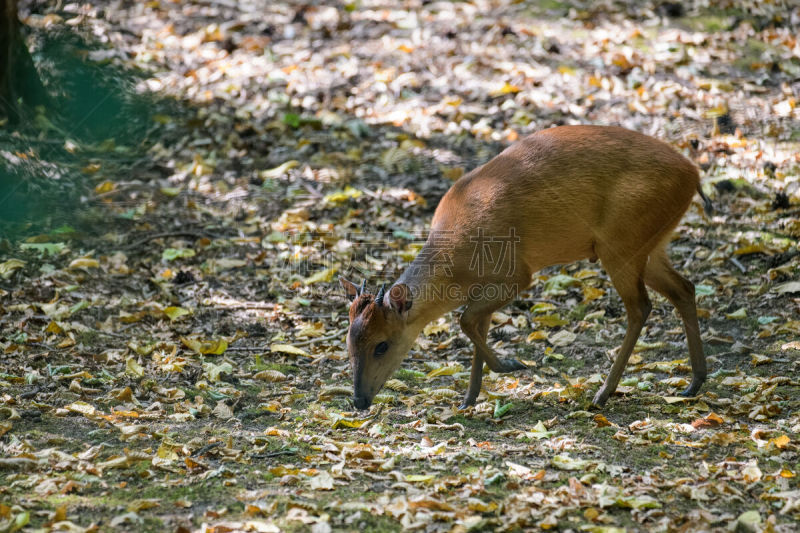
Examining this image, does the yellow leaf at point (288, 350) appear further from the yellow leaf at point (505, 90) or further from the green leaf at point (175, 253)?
the yellow leaf at point (505, 90)

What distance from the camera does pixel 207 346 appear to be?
20.6 feet

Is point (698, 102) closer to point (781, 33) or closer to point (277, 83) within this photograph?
point (781, 33)

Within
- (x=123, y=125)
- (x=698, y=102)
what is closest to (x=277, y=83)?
(x=698, y=102)

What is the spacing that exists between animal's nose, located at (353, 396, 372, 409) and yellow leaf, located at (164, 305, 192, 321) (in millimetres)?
2111

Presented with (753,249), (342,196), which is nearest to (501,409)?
(753,249)

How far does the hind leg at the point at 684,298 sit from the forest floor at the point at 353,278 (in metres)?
0.19

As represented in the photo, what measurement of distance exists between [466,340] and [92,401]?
2.76 metres

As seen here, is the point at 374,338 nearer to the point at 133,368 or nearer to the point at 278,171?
the point at 133,368

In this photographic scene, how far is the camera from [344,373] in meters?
6.08

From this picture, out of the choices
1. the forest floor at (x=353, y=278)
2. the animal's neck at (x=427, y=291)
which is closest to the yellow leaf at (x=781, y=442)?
the forest floor at (x=353, y=278)


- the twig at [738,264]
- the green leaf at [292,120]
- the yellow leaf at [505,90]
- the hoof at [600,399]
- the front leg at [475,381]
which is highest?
the green leaf at [292,120]

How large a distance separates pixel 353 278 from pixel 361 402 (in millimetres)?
2360

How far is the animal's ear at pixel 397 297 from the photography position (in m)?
5.39

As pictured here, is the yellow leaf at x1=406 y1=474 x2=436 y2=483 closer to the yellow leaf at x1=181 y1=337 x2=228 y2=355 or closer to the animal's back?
the animal's back
